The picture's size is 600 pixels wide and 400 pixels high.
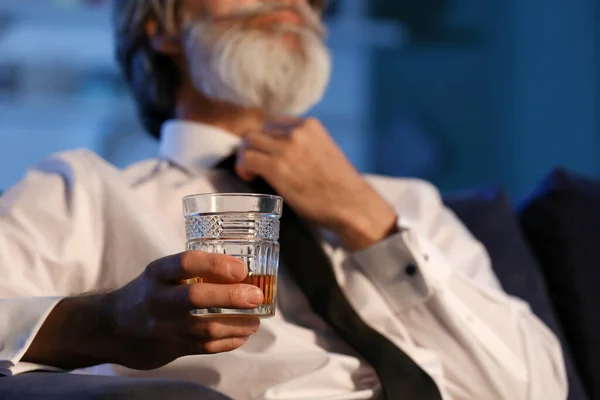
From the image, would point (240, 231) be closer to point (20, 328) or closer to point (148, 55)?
point (20, 328)

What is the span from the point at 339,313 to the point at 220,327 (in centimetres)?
44

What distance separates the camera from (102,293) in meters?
0.85

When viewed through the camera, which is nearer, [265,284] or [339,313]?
[265,284]

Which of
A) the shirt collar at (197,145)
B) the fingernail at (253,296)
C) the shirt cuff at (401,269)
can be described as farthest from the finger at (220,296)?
the shirt collar at (197,145)

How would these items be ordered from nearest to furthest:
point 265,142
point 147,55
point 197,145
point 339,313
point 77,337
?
1. point 77,337
2. point 339,313
3. point 265,142
4. point 197,145
5. point 147,55

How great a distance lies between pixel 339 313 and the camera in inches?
44.6

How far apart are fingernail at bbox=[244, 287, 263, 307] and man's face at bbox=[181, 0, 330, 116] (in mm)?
809

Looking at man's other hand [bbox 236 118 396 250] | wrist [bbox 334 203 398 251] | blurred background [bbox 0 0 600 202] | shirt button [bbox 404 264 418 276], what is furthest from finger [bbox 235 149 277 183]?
blurred background [bbox 0 0 600 202]

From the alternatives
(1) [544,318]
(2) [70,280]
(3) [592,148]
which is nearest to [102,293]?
(2) [70,280]

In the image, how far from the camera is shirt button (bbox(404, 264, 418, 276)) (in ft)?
3.83

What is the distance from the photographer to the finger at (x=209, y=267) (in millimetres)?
668

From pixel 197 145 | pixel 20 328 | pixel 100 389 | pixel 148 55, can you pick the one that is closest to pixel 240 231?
pixel 100 389

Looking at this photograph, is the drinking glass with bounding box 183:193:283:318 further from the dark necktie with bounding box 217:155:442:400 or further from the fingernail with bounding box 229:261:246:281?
the dark necktie with bounding box 217:155:442:400

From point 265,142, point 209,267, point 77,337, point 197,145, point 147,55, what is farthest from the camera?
point 147,55
